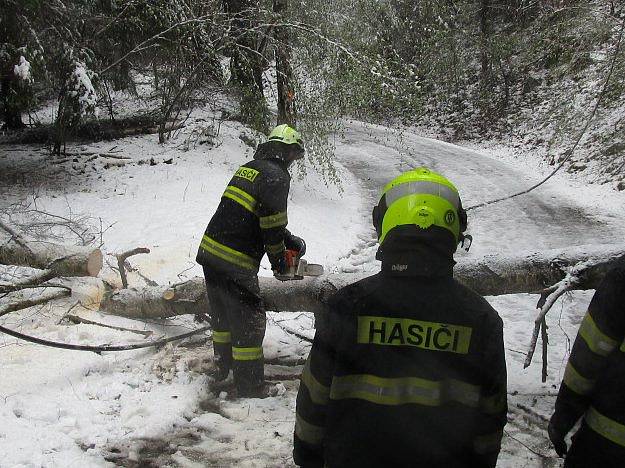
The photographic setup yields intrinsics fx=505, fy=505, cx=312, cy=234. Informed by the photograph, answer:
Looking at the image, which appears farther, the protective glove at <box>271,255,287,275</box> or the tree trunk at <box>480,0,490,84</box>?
the tree trunk at <box>480,0,490,84</box>

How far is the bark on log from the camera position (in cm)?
522

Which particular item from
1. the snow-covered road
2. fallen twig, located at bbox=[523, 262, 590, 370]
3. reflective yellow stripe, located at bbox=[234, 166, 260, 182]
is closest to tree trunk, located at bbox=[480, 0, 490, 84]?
the snow-covered road

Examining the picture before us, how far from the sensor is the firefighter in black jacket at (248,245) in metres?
3.81

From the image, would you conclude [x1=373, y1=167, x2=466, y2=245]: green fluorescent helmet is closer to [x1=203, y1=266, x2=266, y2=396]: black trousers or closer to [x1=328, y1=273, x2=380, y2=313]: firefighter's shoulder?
[x1=328, y1=273, x2=380, y2=313]: firefighter's shoulder

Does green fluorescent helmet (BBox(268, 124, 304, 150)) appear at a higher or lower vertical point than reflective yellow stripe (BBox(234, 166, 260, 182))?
higher

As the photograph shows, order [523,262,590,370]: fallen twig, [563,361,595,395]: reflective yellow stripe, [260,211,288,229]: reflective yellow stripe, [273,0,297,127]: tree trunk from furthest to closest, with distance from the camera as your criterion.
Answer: [273,0,297,127]: tree trunk → [260,211,288,229]: reflective yellow stripe → [523,262,590,370]: fallen twig → [563,361,595,395]: reflective yellow stripe

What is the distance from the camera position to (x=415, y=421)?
1.67 m

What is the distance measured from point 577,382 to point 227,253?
255 centimetres

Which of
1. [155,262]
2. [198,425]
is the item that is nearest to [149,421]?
[198,425]

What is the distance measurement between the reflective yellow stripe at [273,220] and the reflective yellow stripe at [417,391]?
219cm

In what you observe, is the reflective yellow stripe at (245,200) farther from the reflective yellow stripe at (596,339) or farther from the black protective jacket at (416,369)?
the reflective yellow stripe at (596,339)

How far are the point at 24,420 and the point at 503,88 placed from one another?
20.8 metres

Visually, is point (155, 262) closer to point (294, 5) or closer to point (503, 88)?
point (294, 5)

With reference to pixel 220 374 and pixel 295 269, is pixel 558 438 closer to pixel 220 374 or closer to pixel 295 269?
pixel 295 269
